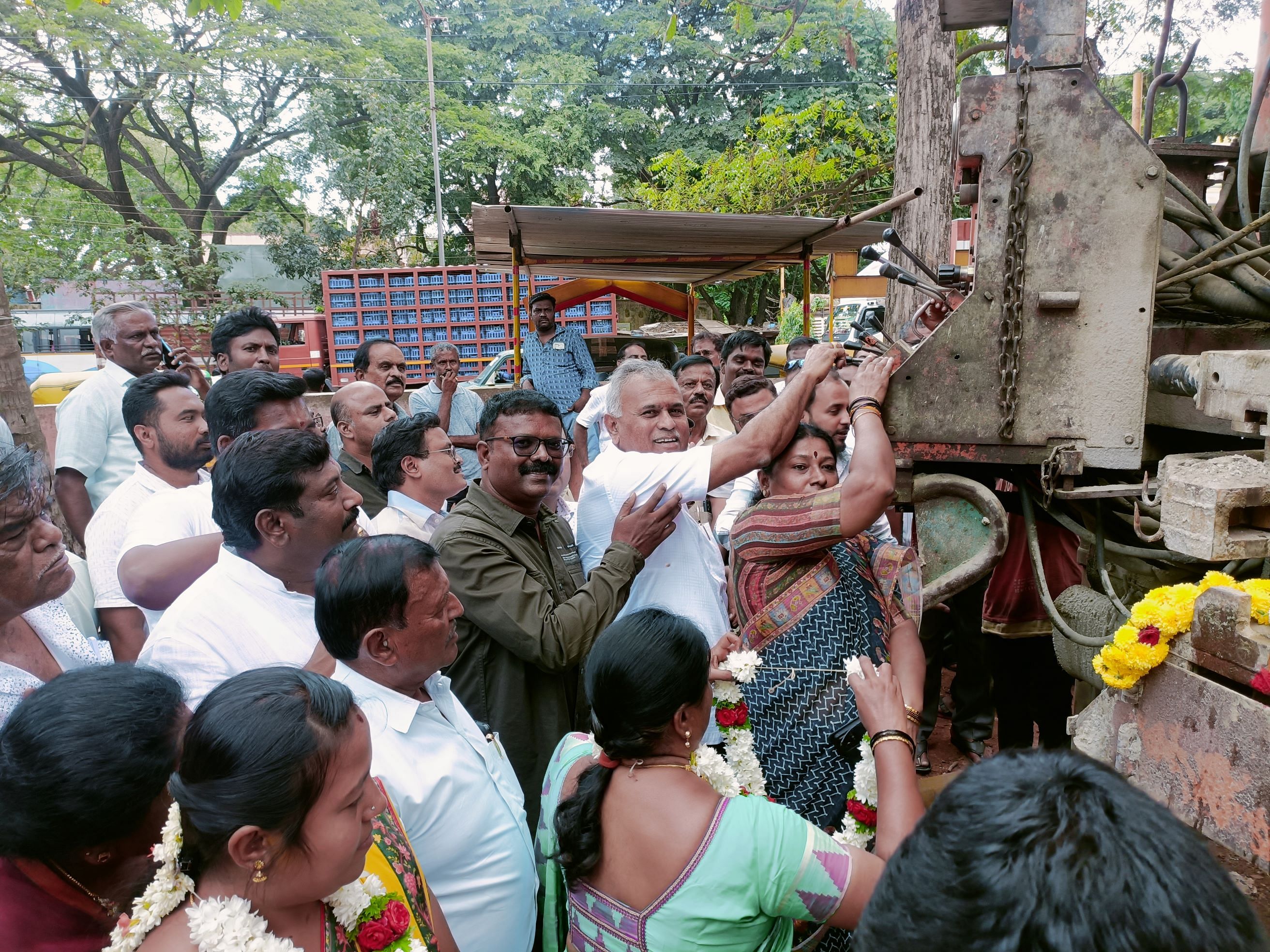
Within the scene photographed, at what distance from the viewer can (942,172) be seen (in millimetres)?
5789

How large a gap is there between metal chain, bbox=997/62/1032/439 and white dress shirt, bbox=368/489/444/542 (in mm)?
1866

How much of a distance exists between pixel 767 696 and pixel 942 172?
4.75m

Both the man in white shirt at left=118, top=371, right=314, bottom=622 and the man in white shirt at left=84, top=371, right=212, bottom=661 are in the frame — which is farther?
the man in white shirt at left=84, top=371, right=212, bottom=661

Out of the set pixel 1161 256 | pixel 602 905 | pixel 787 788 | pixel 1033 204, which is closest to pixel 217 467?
pixel 602 905

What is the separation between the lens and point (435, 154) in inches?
727

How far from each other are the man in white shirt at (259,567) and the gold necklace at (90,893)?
523 millimetres

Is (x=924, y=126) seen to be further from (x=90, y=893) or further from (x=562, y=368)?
(x=90, y=893)

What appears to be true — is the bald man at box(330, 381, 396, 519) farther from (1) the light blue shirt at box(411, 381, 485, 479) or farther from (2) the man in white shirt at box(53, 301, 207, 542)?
(1) the light blue shirt at box(411, 381, 485, 479)

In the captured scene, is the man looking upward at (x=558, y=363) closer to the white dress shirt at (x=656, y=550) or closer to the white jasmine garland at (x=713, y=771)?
the white dress shirt at (x=656, y=550)

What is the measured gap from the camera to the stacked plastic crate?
15.7 metres

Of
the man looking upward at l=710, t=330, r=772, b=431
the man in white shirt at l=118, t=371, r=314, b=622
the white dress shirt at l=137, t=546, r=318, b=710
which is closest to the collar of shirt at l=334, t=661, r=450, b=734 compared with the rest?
the white dress shirt at l=137, t=546, r=318, b=710

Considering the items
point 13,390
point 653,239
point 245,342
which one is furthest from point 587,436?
point 13,390

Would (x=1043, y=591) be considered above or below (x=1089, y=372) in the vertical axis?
below

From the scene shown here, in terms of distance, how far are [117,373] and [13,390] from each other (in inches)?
29.0
